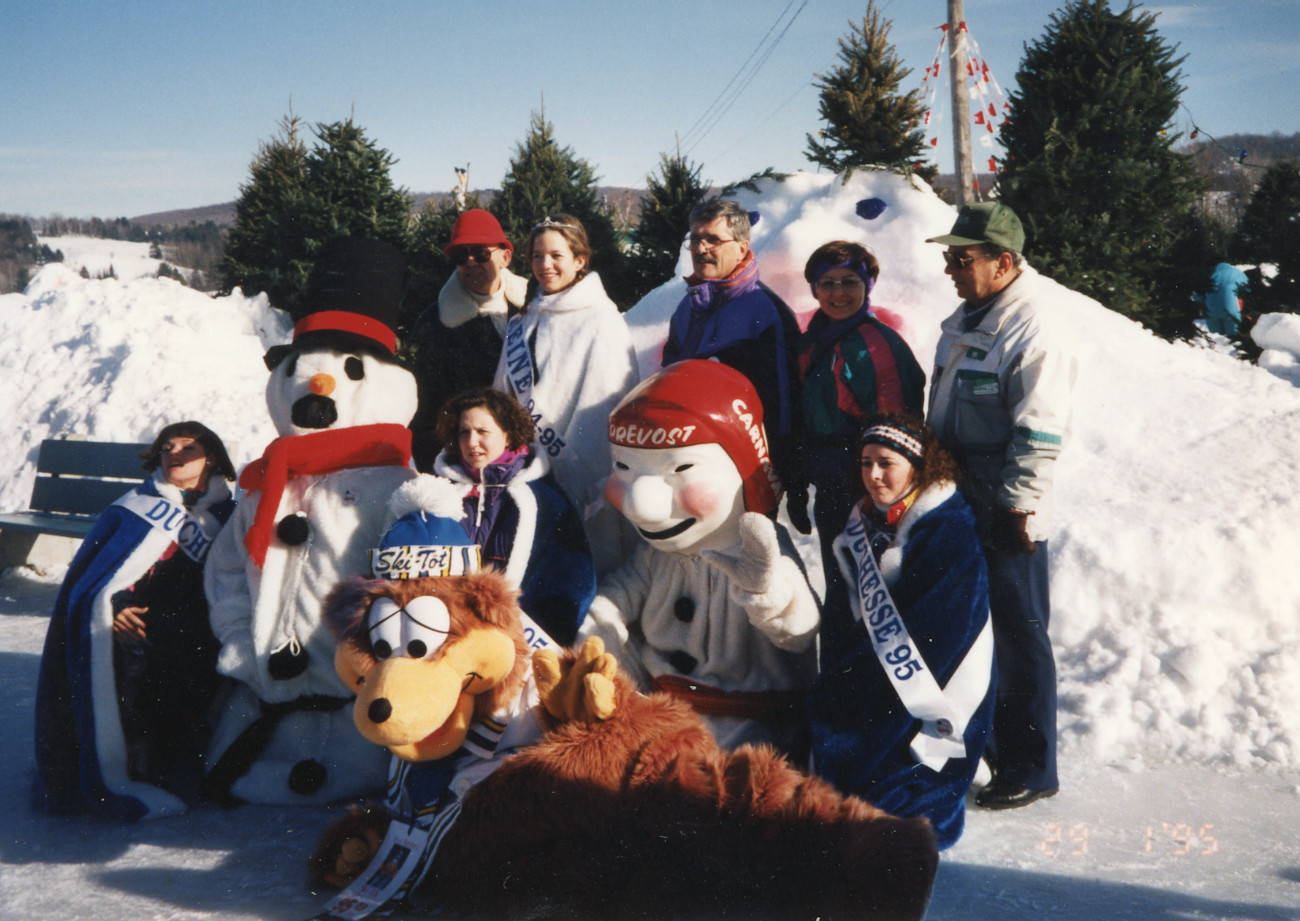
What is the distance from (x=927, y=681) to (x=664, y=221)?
9.08 metres

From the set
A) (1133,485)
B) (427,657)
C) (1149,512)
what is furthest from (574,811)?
(1133,485)

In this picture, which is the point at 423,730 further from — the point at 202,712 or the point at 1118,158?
the point at 1118,158

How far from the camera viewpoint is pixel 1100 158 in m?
7.84

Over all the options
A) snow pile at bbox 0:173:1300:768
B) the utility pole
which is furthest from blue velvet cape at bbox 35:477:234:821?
the utility pole

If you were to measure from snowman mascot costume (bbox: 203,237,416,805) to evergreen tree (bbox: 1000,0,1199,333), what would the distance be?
6.38 metres

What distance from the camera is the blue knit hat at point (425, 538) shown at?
2.48 m

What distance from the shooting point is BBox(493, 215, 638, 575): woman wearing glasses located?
3.26 m

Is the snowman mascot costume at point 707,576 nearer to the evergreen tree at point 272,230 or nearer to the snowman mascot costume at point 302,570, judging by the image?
the snowman mascot costume at point 302,570

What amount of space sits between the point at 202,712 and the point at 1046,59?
8872 millimetres

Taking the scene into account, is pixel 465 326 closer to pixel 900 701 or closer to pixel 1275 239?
pixel 900 701

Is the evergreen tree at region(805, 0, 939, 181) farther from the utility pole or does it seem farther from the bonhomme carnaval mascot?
the bonhomme carnaval mascot

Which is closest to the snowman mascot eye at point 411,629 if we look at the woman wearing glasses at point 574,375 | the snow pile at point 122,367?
the woman wearing glasses at point 574,375

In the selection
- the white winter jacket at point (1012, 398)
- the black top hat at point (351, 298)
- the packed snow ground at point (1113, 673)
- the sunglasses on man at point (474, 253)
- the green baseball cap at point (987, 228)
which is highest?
the sunglasses on man at point (474, 253)

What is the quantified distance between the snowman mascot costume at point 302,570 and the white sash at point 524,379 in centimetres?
45
